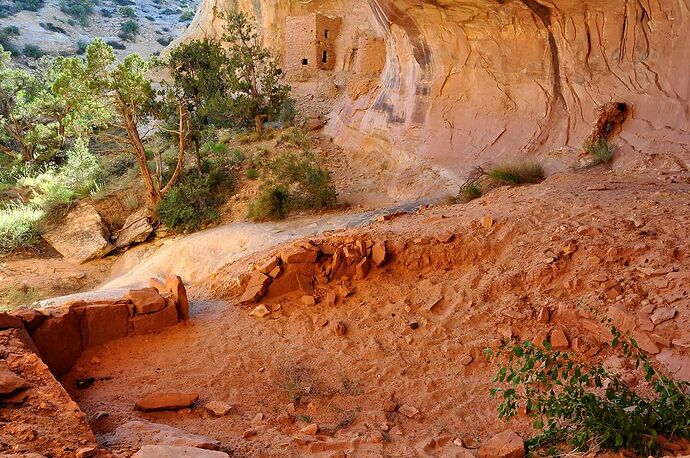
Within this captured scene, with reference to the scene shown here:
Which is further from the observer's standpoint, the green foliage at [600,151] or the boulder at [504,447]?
the green foliage at [600,151]

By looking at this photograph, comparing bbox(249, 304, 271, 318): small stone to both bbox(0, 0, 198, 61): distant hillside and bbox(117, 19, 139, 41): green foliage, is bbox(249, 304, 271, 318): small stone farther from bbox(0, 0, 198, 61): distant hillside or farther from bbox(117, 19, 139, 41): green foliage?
bbox(117, 19, 139, 41): green foliage

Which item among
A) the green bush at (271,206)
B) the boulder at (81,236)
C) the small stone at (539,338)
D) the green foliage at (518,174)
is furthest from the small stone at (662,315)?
the boulder at (81,236)

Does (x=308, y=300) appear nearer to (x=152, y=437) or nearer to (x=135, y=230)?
(x=152, y=437)

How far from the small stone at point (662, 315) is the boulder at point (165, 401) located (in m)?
3.07

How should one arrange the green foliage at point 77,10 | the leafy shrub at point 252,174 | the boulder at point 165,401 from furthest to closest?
the green foliage at point 77,10 < the leafy shrub at point 252,174 < the boulder at point 165,401

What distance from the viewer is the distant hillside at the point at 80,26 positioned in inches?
1204

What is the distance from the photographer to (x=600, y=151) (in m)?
7.75

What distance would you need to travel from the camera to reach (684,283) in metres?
3.61

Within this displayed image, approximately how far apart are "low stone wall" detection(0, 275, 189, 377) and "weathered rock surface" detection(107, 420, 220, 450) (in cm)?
147

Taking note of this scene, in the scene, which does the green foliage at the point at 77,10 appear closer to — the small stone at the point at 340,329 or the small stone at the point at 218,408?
the small stone at the point at 340,329

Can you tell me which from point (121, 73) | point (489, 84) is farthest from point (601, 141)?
point (121, 73)

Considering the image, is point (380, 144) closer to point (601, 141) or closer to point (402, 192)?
point (402, 192)

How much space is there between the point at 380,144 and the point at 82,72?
272 inches

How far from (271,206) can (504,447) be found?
27.9ft
